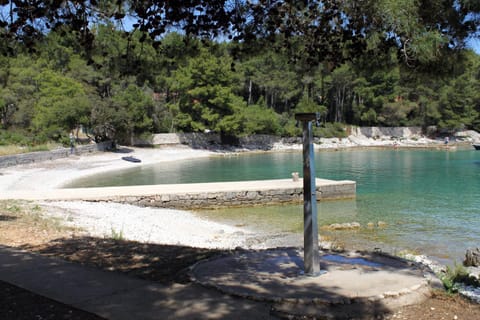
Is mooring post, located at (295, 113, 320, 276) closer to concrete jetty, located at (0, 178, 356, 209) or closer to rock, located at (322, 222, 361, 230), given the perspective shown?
rock, located at (322, 222, 361, 230)

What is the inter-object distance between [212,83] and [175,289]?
173 feet

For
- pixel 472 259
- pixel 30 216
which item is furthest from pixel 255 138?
pixel 472 259

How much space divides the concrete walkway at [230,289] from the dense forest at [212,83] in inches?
114

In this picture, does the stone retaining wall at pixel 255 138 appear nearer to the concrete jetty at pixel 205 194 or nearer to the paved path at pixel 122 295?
the concrete jetty at pixel 205 194

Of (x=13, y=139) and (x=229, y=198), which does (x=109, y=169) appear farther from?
(x=229, y=198)

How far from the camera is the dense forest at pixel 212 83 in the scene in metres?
7.29

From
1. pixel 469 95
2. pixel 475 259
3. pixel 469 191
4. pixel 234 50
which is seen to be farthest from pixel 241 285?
pixel 469 95

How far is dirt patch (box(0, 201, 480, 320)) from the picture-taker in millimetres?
4898

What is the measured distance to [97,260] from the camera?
7.39 m

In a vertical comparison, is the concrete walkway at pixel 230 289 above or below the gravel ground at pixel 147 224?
above

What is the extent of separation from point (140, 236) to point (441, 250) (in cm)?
845

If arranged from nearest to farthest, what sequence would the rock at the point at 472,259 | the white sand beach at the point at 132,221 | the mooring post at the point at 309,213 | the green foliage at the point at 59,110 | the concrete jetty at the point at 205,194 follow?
the mooring post at the point at 309,213 → the rock at the point at 472,259 → the white sand beach at the point at 132,221 → the concrete jetty at the point at 205,194 → the green foliage at the point at 59,110

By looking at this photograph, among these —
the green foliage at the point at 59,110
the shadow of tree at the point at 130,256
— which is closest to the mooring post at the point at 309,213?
the shadow of tree at the point at 130,256

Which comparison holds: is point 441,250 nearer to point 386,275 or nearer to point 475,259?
point 475,259
